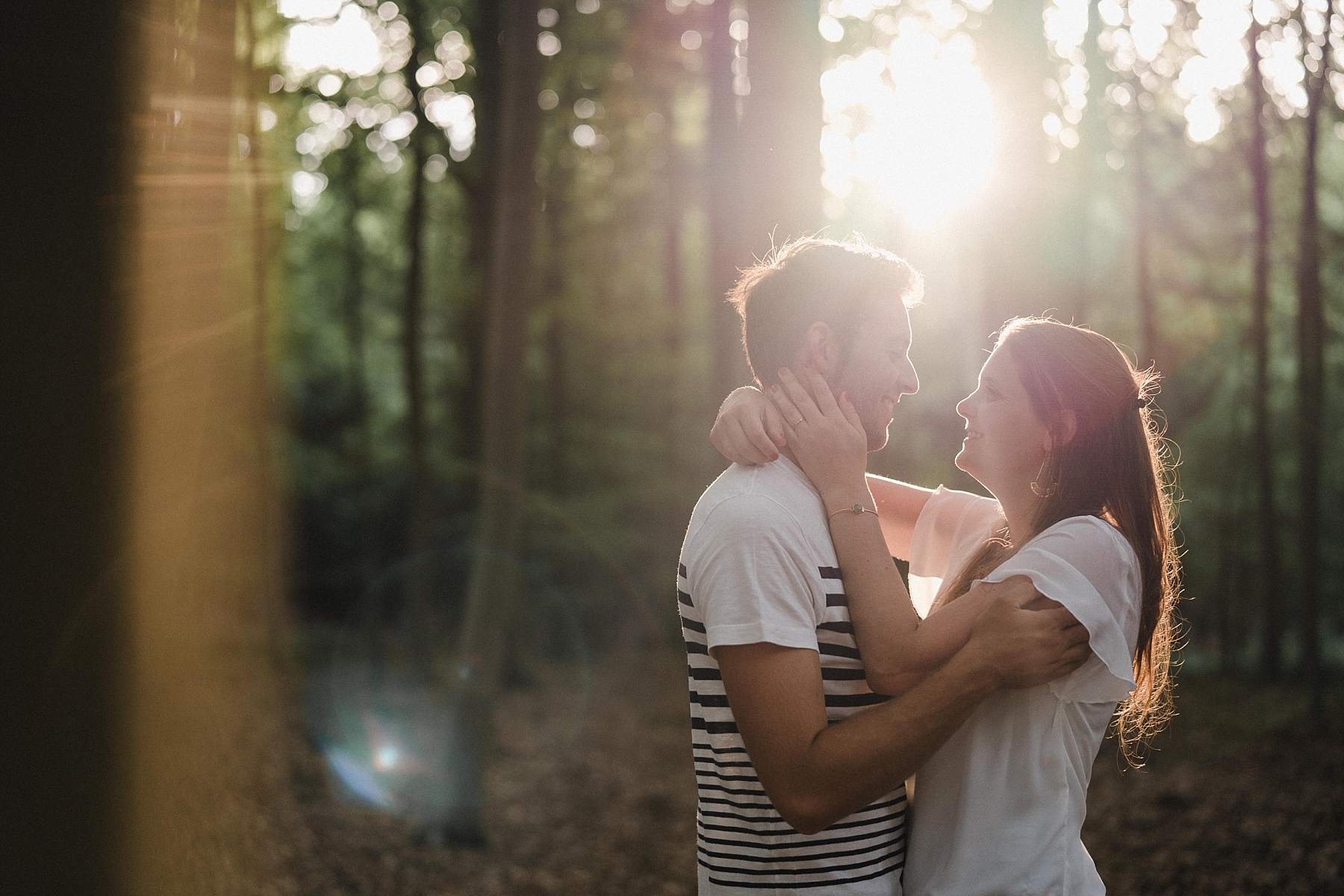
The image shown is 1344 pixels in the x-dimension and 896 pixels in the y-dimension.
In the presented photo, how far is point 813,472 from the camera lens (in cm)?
232

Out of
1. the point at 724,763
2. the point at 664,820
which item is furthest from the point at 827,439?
the point at 664,820

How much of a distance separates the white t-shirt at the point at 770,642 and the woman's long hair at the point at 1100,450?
535 millimetres

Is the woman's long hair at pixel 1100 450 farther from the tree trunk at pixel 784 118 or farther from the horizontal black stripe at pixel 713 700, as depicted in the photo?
the tree trunk at pixel 784 118

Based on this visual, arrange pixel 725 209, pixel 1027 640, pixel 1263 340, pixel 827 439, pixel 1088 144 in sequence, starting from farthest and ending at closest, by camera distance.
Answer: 1. pixel 1263 340
2. pixel 1088 144
3. pixel 725 209
4. pixel 827 439
5. pixel 1027 640

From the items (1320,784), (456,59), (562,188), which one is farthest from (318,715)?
(1320,784)

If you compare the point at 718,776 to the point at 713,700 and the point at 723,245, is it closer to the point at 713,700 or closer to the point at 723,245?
the point at 713,700

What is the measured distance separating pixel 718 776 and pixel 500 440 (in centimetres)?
655

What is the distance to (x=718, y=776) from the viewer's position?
7.48 feet

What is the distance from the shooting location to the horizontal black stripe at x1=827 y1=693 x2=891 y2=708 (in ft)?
7.25

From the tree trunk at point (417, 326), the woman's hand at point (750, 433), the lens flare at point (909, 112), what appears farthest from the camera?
the tree trunk at point (417, 326)

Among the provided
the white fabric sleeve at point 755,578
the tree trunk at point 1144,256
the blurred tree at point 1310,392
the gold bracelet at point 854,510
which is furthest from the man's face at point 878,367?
the tree trunk at point 1144,256

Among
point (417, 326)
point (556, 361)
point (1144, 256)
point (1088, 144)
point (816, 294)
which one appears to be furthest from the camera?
point (556, 361)

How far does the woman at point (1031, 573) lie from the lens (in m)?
2.17

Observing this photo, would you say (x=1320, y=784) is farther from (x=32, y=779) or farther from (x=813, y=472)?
(x=32, y=779)
